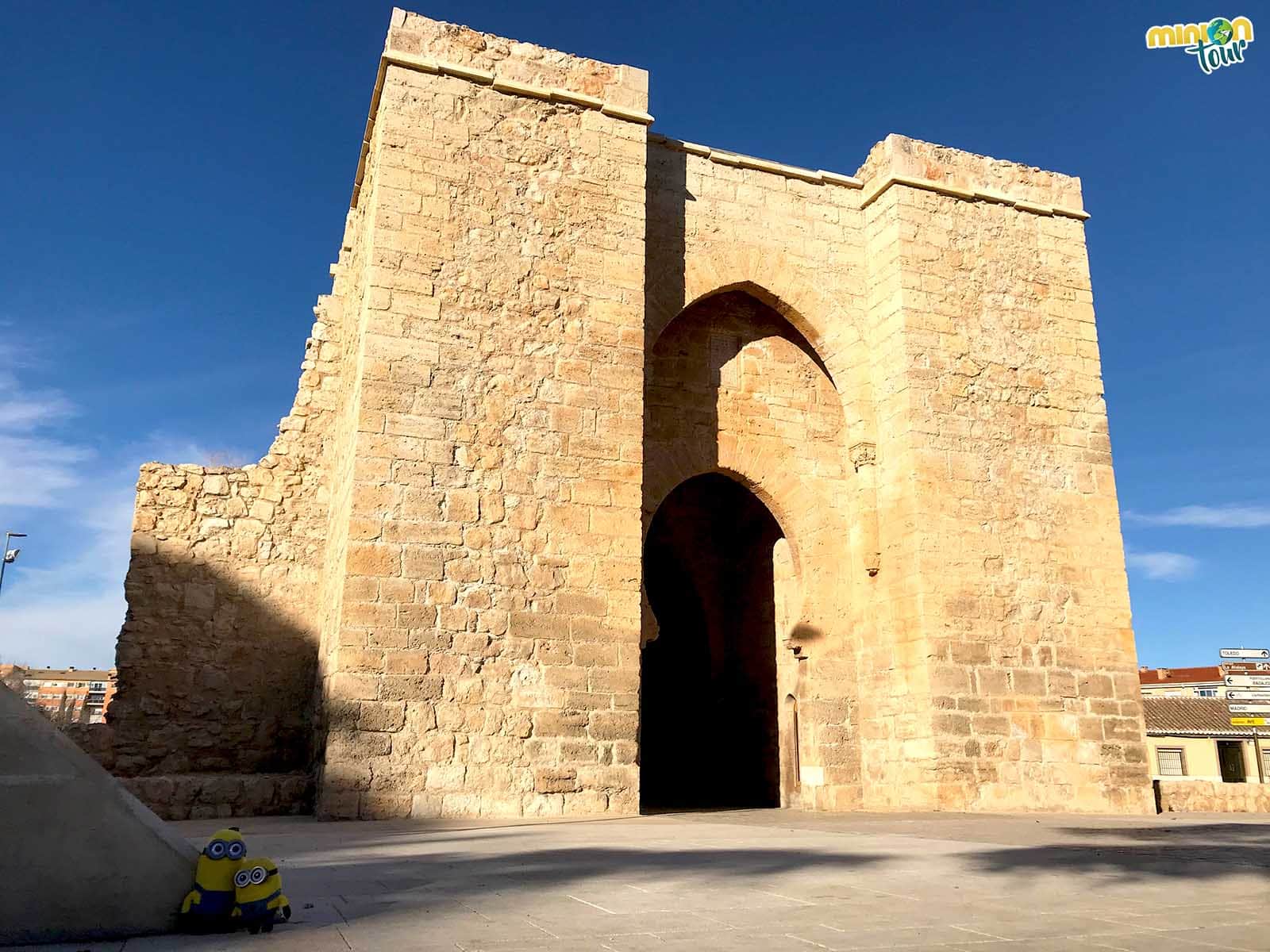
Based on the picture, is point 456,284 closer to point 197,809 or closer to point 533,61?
point 533,61

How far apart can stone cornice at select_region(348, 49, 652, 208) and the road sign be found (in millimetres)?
7916

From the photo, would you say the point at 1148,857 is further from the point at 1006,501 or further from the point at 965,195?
the point at 965,195

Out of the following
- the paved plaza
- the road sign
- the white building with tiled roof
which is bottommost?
the paved plaza

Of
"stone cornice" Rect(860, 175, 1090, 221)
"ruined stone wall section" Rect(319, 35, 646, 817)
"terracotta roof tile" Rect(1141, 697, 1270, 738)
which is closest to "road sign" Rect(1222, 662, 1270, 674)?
"stone cornice" Rect(860, 175, 1090, 221)

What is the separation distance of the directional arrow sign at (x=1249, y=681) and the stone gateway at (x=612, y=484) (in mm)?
1404

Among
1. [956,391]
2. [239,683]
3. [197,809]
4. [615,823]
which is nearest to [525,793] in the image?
[615,823]

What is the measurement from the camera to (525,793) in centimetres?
704

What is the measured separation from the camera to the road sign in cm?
991

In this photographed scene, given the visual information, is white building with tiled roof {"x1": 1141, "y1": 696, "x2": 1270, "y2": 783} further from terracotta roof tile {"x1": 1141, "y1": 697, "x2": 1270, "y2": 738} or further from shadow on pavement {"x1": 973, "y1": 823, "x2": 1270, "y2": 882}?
shadow on pavement {"x1": 973, "y1": 823, "x2": 1270, "y2": 882}

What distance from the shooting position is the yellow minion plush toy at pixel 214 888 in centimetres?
252

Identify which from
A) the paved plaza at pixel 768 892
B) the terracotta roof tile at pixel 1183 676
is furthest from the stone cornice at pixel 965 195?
Result: the terracotta roof tile at pixel 1183 676

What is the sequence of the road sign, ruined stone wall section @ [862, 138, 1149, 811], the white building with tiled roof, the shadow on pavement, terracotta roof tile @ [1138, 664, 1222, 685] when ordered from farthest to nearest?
terracotta roof tile @ [1138, 664, 1222, 685], the white building with tiled roof, the road sign, ruined stone wall section @ [862, 138, 1149, 811], the shadow on pavement

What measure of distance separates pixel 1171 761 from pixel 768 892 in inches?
967

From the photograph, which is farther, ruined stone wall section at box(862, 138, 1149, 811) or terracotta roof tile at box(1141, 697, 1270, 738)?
terracotta roof tile at box(1141, 697, 1270, 738)
